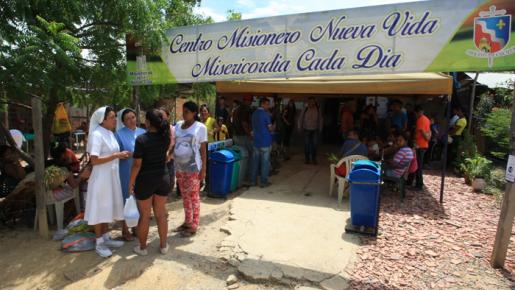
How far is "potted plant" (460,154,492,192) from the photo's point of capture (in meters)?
7.55

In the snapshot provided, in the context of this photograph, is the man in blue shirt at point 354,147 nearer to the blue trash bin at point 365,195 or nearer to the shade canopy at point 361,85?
the shade canopy at point 361,85

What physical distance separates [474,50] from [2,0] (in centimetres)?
600

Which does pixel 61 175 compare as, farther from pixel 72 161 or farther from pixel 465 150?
pixel 465 150

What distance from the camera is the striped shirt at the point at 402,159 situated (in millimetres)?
6442

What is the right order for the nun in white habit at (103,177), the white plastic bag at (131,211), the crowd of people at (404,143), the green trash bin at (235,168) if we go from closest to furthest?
1. the nun in white habit at (103,177)
2. the white plastic bag at (131,211)
3. the crowd of people at (404,143)
4. the green trash bin at (235,168)

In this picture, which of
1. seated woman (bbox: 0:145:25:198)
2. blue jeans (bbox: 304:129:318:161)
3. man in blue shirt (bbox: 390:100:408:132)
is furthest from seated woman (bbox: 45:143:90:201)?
man in blue shirt (bbox: 390:100:408:132)

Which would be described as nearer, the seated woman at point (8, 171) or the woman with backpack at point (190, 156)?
the woman with backpack at point (190, 156)

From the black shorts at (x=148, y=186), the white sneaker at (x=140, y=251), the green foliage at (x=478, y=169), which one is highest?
the black shorts at (x=148, y=186)

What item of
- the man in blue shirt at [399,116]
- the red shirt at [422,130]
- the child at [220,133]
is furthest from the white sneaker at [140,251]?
the man in blue shirt at [399,116]

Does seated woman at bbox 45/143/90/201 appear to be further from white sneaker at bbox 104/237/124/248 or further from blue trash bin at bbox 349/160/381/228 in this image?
blue trash bin at bbox 349/160/381/228

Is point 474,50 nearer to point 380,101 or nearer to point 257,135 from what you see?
point 257,135

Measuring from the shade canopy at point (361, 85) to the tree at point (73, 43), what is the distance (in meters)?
1.77

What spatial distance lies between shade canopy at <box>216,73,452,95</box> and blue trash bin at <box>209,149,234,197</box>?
1616mm

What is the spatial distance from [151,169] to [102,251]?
1.27 metres
